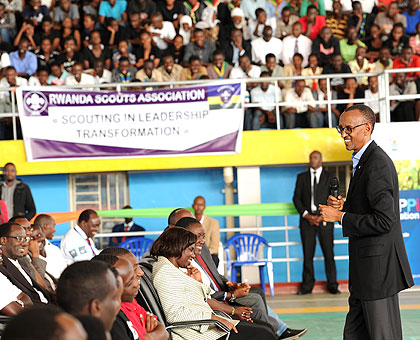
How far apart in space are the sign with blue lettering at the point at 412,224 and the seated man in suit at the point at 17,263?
6156 millimetres

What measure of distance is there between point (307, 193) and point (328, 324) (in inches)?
112

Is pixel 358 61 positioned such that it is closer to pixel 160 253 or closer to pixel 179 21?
pixel 179 21

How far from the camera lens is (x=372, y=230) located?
13.2 feet

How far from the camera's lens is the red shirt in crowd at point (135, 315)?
3.91m

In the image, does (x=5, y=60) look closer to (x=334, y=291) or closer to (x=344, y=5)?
(x=344, y=5)

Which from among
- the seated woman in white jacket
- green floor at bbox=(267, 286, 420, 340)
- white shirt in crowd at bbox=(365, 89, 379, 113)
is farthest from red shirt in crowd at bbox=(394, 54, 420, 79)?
the seated woman in white jacket

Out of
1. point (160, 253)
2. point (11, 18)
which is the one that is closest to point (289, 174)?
point (11, 18)

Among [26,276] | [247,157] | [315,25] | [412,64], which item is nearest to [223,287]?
[26,276]

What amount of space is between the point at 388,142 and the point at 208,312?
221 inches

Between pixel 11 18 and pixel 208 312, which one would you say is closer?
pixel 208 312

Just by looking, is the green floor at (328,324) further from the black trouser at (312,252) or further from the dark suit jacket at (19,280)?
the dark suit jacket at (19,280)

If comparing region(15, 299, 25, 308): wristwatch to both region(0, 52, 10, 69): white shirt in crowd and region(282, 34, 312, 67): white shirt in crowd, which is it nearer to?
region(0, 52, 10, 69): white shirt in crowd

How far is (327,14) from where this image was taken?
13.1 m

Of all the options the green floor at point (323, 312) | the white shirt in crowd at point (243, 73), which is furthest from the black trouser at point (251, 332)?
the white shirt in crowd at point (243, 73)
